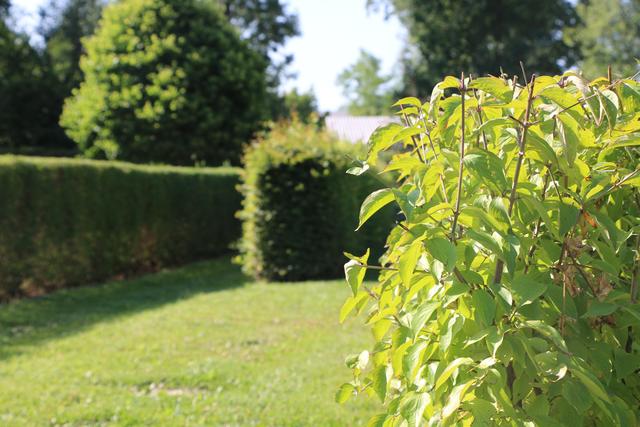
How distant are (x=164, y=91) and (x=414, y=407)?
18.8 meters

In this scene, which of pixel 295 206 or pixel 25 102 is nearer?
pixel 295 206

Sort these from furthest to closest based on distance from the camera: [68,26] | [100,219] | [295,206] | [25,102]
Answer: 1. [68,26]
2. [25,102]
3. [295,206]
4. [100,219]

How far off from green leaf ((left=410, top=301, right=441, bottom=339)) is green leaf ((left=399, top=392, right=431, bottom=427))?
0.57 ft

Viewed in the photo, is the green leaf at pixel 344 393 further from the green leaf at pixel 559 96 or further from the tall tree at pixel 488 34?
the tall tree at pixel 488 34

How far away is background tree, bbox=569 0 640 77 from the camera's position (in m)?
50.4

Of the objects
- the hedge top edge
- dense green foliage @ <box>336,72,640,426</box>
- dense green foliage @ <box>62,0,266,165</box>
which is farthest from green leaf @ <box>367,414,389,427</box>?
dense green foliage @ <box>62,0,266,165</box>

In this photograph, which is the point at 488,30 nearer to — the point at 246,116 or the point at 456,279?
the point at 246,116

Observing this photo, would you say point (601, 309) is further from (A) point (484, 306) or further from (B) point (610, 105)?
(B) point (610, 105)

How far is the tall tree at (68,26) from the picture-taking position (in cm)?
4434

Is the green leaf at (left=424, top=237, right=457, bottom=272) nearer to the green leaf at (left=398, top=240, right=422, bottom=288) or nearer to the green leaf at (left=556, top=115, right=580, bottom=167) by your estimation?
the green leaf at (left=398, top=240, right=422, bottom=288)

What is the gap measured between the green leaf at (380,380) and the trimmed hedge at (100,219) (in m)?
9.26

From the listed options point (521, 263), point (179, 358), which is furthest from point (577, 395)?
point (179, 358)

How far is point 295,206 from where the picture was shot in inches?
502

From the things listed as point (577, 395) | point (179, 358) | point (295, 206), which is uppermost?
point (577, 395)
